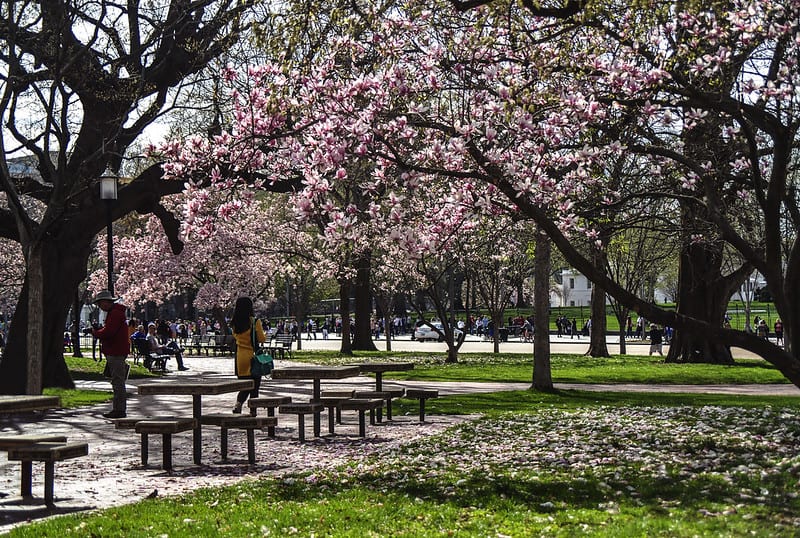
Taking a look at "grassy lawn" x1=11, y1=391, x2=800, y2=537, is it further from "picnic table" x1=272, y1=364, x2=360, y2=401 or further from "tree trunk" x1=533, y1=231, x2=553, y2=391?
"tree trunk" x1=533, y1=231, x2=553, y2=391

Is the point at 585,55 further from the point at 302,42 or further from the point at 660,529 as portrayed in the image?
the point at 660,529

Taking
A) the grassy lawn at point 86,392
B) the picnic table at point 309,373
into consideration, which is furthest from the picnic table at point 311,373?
the grassy lawn at point 86,392

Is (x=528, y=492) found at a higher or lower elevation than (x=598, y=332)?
lower

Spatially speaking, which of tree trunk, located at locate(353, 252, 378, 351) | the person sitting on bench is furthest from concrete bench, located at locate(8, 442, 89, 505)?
tree trunk, located at locate(353, 252, 378, 351)

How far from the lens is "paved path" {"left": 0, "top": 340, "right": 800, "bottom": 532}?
835 centimetres

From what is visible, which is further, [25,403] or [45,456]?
[25,403]

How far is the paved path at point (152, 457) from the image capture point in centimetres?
835

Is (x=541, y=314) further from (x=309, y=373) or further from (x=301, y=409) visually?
(x=301, y=409)

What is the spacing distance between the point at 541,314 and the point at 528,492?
1128 centimetres

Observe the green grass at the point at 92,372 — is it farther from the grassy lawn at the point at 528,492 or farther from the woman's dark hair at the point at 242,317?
the grassy lawn at the point at 528,492

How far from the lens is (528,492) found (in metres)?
7.75

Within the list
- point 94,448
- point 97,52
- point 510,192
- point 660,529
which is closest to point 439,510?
point 660,529

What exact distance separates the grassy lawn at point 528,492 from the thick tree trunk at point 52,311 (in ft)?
38.8

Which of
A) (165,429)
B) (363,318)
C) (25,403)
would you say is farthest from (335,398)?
(363,318)
